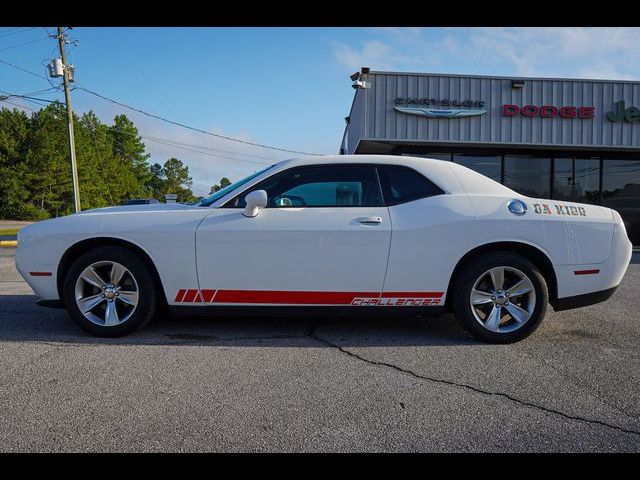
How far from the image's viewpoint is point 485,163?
13.1 m

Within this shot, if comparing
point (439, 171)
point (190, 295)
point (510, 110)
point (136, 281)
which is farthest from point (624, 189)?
point (136, 281)

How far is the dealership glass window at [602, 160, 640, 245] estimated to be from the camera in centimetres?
1370

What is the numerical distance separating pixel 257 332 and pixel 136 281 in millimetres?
1135

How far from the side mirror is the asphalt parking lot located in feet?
3.58

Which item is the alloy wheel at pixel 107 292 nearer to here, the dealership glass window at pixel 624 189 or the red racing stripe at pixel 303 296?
the red racing stripe at pixel 303 296

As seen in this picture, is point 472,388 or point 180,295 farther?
point 180,295

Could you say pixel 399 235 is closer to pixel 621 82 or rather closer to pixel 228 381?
pixel 228 381

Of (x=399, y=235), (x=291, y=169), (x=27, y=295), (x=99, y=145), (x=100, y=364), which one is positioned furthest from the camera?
(x=99, y=145)

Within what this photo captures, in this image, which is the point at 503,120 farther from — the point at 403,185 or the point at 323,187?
the point at 323,187

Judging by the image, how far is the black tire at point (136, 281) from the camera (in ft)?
12.3

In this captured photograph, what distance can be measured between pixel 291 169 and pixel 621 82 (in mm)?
12779
